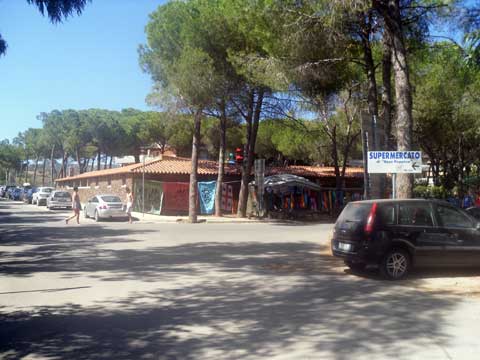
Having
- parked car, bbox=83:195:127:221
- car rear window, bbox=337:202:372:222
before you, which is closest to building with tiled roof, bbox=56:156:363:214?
parked car, bbox=83:195:127:221

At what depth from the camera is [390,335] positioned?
5.66 meters

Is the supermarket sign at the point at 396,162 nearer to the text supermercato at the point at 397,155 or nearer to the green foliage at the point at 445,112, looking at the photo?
the text supermercato at the point at 397,155

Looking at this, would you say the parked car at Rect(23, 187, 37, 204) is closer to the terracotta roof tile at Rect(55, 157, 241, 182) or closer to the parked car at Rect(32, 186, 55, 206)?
the parked car at Rect(32, 186, 55, 206)

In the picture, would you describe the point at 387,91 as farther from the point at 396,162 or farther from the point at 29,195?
the point at 29,195

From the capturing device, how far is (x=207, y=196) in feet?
98.1

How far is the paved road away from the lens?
5.25m

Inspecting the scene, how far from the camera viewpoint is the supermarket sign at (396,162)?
1148 cm

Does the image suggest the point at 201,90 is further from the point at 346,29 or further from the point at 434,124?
the point at 434,124

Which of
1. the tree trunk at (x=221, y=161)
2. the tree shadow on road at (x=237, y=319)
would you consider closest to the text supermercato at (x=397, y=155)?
the tree shadow on road at (x=237, y=319)

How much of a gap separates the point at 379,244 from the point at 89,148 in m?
46.5

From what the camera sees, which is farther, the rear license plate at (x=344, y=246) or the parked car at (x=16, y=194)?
the parked car at (x=16, y=194)

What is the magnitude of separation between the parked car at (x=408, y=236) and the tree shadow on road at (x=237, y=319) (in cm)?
54

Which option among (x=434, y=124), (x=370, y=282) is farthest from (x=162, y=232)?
(x=434, y=124)

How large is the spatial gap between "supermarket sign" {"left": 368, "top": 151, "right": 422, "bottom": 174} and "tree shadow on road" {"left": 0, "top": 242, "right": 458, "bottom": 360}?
2.98 m
